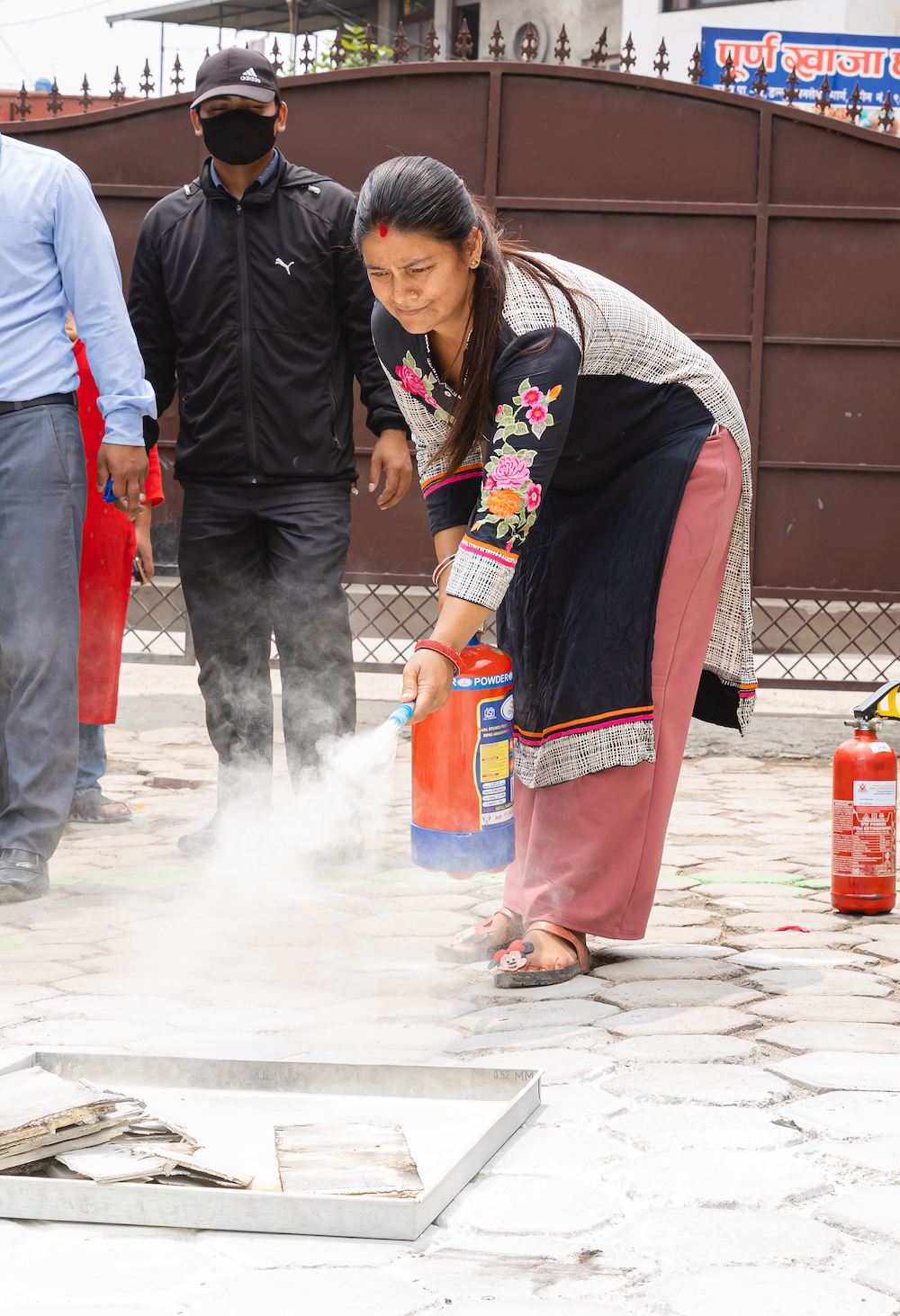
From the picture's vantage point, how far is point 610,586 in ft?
9.45

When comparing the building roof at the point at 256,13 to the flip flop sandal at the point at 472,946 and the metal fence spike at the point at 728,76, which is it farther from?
the flip flop sandal at the point at 472,946

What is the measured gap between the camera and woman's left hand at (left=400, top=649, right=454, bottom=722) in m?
2.41

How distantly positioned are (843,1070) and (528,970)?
2.37 ft

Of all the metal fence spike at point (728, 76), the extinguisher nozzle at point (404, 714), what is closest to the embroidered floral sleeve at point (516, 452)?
the extinguisher nozzle at point (404, 714)

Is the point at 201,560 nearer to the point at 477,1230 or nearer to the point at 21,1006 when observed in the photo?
the point at 21,1006

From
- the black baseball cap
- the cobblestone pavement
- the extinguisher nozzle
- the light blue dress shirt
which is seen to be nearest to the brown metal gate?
the cobblestone pavement

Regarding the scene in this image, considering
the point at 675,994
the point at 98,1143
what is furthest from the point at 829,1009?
the point at 98,1143

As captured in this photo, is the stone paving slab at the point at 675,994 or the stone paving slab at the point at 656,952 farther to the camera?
the stone paving slab at the point at 656,952

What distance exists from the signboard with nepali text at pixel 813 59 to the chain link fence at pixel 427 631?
6.62m

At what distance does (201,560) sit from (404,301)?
1.76 metres

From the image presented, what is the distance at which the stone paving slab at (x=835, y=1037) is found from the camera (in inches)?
96.1

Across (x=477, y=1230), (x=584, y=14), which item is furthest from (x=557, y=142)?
(x=584, y=14)

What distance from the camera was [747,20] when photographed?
14.8 meters

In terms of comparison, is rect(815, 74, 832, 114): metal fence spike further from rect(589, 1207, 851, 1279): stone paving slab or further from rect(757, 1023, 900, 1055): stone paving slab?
rect(589, 1207, 851, 1279): stone paving slab
